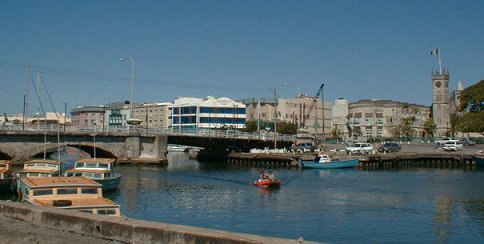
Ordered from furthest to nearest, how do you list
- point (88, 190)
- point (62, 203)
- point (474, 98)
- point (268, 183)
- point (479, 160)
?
point (474, 98) → point (479, 160) → point (268, 183) → point (88, 190) → point (62, 203)

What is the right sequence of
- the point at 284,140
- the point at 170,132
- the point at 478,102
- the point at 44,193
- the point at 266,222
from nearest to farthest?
the point at 44,193 → the point at 266,222 → the point at 170,132 → the point at 284,140 → the point at 478,102

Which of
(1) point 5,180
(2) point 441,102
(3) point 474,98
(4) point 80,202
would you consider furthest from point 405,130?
(4) point 80,202

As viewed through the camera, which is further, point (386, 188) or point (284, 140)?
point (284, 140)

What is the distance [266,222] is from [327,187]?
89.2 feet

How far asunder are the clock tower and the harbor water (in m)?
124

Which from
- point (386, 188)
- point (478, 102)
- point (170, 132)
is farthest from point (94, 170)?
point (478, 102)

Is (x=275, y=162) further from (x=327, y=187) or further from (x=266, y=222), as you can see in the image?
(x=266, y=222)

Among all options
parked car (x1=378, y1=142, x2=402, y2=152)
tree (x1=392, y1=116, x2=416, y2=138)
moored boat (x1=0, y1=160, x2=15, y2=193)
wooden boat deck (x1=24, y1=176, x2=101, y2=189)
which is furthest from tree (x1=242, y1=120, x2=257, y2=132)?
wooden boat deck (x1=24, y1=176, x2=101, y2=189)

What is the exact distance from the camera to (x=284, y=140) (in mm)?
135500

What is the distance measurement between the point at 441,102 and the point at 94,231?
19454 cm

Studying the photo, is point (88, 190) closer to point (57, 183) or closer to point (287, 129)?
point (57, 183)

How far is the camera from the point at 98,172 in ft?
192

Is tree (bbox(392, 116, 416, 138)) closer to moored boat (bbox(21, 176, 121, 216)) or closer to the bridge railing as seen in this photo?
the bridge railing

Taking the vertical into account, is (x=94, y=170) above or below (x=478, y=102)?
below
